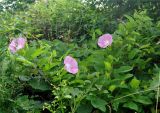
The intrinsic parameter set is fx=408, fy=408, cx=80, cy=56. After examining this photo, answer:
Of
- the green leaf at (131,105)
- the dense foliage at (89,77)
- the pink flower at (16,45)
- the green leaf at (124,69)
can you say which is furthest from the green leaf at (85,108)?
the pink flower at (16,45)

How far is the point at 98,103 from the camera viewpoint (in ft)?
7.51

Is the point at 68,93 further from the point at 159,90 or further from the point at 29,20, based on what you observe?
the point at 29,20

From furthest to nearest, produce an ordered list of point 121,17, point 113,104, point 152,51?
point 121,17 < point 152,51 < point 113,104

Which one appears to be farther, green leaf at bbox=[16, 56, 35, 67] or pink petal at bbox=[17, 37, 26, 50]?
pink petal at bbox=[17, 37, 26, 50]

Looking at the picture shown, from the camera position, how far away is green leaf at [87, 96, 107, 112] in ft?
7.44

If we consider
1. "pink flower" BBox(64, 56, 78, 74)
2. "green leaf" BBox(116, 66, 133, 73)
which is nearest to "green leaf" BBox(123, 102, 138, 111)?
"green leaf" BBox(116, 66, 133, 73)

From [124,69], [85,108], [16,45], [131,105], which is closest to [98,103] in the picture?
[85,108]

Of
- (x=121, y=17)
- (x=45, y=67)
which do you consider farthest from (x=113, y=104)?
(x=121, y=17)

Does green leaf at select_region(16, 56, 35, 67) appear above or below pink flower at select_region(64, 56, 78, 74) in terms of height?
above

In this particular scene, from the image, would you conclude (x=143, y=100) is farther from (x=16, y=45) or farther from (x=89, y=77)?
(x=16, y=45)

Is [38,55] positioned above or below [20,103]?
above

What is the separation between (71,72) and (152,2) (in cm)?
198

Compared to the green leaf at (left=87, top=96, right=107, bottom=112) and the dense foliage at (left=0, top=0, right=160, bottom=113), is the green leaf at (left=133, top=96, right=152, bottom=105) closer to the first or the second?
the dense foliage at (left=0, top=0, right=160, bottom=113)

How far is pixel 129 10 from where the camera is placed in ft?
13.5
